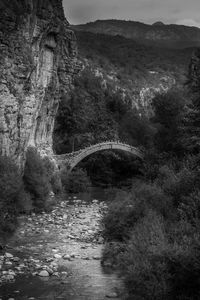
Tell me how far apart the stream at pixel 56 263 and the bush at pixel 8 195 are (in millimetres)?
920

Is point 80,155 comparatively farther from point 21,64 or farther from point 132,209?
point 132,209

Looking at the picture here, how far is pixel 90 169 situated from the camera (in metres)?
75.9

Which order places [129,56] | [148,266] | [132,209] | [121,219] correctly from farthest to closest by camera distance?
[129,56]
[121,219]
[132,209]
[148,266]

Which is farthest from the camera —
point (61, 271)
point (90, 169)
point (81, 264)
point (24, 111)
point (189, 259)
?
point (90, 169)

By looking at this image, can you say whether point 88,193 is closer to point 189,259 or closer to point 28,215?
point 28,215

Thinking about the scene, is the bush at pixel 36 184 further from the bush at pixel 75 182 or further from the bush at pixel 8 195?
the bush at pixel 75 182

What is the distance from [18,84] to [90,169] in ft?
125

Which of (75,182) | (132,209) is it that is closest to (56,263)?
(132,209)

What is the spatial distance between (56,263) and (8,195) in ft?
29.7

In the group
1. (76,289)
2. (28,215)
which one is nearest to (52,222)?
(28,215)

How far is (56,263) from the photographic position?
24.6m

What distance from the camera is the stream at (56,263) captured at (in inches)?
793

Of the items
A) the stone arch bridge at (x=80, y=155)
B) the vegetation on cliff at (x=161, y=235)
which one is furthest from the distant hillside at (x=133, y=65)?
the vegetation on cliff at (x=161, y=235)

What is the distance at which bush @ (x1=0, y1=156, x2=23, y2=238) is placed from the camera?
99.3ft
